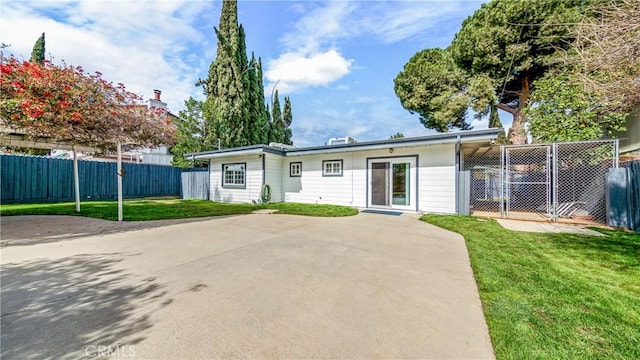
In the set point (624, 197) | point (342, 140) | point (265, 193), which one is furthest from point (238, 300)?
point (342, 140)

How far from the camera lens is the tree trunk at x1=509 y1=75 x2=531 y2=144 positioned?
11047 millimetres

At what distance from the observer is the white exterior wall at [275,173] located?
10766mm

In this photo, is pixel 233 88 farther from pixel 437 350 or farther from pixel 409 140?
pixel 437 350

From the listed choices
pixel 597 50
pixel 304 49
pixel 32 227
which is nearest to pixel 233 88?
pixel 304 49

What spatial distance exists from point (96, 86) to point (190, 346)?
22.7 feet

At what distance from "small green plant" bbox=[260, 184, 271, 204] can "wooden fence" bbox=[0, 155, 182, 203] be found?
826cm

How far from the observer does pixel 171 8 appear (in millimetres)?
6578

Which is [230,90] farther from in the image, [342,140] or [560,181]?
[560,181]

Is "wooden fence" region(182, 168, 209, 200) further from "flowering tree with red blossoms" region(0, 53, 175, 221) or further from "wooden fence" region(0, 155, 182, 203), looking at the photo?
"flowering tree with red blossoms" region(0, 53, 175, 221)

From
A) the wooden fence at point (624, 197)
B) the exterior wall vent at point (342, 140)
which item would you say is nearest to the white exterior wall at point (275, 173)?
the exterior wall vent at point (342, 140)

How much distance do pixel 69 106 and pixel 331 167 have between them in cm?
781

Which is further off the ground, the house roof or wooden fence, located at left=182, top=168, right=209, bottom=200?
the house roof

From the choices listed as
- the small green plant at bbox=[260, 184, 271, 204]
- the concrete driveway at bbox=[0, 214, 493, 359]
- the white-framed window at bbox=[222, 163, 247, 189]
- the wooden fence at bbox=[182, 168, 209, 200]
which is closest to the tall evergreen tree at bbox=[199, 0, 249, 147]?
the wooden fence at bbox=[182, 168, 209, 200]

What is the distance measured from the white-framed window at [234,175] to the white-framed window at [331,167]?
378 centimetres
